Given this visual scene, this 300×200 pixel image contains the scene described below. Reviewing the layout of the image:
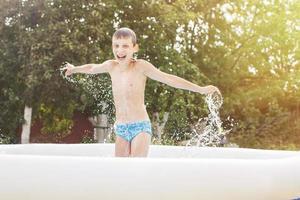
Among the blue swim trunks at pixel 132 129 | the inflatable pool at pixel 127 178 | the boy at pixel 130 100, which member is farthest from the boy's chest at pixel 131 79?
the inflatable pool at pixel 127 178

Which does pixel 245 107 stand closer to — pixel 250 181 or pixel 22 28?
pixel 22 28

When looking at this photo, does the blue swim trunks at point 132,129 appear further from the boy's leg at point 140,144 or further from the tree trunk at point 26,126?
the tree trunk at point 26,126

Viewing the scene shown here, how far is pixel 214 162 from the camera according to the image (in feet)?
9.41

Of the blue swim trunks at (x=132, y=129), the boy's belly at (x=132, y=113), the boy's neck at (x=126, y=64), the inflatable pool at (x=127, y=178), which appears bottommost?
the inflatable pool at (x=127, y=178)

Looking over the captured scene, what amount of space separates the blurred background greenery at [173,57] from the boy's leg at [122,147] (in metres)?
7.61

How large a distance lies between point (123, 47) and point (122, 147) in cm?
61

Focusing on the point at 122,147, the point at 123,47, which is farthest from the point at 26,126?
the point at 123,47

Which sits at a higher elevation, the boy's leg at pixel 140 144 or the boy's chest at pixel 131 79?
the boy's chest at pixel 131 79

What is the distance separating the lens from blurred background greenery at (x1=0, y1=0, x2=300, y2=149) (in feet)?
38.7

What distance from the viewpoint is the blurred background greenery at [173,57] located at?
38.7 feet

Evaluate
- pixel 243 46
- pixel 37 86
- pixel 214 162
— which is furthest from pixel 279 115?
pixel 214 162

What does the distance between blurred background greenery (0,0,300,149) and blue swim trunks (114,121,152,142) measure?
7.65 meters

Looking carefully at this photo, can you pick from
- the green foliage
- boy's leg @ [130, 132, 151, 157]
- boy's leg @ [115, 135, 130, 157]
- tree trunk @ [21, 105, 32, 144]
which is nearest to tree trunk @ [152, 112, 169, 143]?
the green foliage

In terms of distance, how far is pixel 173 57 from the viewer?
12523 mm
